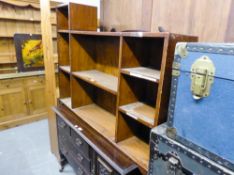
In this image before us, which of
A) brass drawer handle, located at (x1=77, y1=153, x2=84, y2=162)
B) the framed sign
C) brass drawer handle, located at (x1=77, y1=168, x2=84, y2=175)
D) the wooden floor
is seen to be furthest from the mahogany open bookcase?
the framed sign

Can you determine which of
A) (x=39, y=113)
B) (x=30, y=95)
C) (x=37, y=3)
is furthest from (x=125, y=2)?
(x=39, y=113)

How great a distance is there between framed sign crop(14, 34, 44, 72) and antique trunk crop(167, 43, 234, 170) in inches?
112

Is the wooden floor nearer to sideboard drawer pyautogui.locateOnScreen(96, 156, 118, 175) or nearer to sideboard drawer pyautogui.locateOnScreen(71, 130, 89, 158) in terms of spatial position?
sideboard drawer pyautogui.locateOnScreen(71, 130, 89, 158)

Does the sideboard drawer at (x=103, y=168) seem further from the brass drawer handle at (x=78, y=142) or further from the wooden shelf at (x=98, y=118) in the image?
the brass drawer handle at (x=78, y=142)

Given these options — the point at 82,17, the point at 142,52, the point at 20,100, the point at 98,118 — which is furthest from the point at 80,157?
the point at 20,100

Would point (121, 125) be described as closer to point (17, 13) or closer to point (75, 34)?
point (75, 34)

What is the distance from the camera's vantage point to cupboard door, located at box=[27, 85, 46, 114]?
3.16m

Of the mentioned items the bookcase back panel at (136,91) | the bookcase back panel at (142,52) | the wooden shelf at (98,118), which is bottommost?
the wooden shelf at (98,118)

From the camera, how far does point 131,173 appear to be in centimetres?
118

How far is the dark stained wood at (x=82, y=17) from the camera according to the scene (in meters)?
1.69

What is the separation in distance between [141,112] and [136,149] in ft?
0.99

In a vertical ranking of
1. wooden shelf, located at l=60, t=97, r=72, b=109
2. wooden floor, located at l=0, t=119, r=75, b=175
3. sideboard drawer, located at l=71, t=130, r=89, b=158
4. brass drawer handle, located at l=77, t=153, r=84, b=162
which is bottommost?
wooden floor, located at l=0, t=119, r=75, b=175

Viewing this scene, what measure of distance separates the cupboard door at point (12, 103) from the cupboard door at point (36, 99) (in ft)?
0.32

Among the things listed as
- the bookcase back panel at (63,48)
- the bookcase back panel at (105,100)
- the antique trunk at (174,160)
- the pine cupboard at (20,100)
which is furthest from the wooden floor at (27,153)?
the antique trunk at (174,160)
